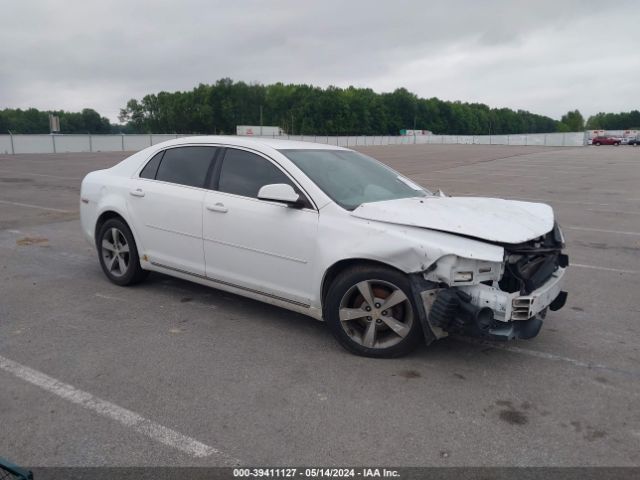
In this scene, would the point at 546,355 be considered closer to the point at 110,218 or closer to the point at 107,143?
the point at 110,218

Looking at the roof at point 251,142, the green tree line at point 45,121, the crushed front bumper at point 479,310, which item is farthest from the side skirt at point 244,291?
the green tree line at point 45,121

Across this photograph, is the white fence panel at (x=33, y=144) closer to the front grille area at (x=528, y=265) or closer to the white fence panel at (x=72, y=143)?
the white fence panel at (x=72, y=143)

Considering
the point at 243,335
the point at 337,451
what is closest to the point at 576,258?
the point at 243,335

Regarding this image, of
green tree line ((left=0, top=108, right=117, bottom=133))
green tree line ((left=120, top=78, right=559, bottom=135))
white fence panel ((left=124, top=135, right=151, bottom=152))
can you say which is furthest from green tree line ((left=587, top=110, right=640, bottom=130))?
white fence panel ((left=124, top=135, right=151, bottom=152))

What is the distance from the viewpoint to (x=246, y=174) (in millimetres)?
4613

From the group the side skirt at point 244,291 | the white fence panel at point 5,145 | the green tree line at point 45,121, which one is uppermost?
the green tree line at point 45,121

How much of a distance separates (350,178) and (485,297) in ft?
5.35

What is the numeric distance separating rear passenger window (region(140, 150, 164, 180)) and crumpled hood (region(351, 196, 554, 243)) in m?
2.34

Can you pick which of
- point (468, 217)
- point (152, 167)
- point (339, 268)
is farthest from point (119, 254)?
point (468, 217)

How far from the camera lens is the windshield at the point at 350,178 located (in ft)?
14.0

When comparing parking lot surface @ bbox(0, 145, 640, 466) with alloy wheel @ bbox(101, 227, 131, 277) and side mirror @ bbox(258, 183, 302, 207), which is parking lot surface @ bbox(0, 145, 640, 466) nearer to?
alloy wheel @ bbox(101, 227, 131, 277)

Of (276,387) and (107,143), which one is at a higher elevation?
(107,143)

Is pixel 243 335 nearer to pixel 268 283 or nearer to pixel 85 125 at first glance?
pixel 268 283

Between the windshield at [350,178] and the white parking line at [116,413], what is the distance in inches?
77.7
